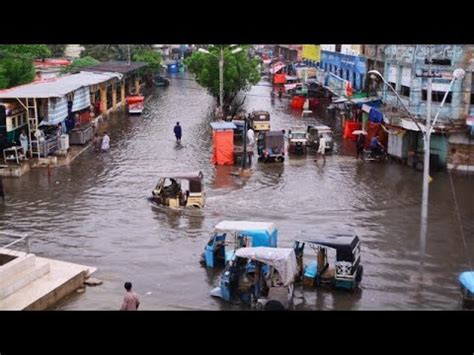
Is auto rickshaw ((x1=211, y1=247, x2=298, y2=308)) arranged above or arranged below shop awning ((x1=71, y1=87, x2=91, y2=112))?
below

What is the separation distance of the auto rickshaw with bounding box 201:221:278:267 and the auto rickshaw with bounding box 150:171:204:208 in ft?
14.4

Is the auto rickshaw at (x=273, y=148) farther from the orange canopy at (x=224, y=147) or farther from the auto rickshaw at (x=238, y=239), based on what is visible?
the auto rickshaw at (x=238, y=239)

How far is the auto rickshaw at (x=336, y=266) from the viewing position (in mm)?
12383

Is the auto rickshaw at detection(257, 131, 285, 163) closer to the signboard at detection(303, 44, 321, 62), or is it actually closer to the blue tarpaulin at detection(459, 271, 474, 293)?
the blue tarpaulin at detection(459, 271, 474, 293)

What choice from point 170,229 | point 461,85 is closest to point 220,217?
point 170,229

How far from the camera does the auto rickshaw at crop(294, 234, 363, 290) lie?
12383mm

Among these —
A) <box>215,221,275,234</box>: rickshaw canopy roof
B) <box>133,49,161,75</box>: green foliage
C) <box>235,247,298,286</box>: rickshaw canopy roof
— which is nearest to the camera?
<box>235,247,298,286</box>: rickshaw canopy roof

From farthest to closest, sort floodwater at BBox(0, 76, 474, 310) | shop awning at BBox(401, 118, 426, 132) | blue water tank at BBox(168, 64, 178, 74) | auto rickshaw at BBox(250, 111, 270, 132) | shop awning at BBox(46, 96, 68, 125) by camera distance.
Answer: blue water tank at BBox(168, 64, 178, 74) → auto rickshaw at BBox(250, 111, 270, 132) → shop awning at BBox(46, 96, 68, 125) → shop awning at BBox(401, 118, 426, 132) → floodwater at BBox(0, 76, 474, 310)

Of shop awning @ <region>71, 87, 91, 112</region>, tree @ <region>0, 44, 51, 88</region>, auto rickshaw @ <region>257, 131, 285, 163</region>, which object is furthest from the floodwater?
tree @ <region>0, 44, 51, 88</region>

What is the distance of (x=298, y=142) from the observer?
2662 centimetres

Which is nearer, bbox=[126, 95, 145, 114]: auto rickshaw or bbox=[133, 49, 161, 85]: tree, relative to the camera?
bbox=[126, 95, 145, 114]: auto rickshaw

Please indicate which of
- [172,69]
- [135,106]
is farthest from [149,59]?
[135,106]

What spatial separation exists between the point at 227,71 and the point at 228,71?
59 millimetres

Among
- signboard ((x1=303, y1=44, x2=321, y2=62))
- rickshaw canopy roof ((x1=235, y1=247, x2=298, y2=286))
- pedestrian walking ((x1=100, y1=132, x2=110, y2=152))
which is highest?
signboard ((x1=303, y1=44, x2=321, y2=62))
